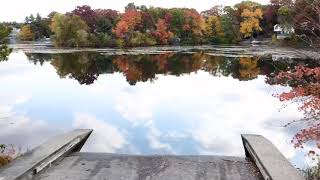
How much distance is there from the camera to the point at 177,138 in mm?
13852

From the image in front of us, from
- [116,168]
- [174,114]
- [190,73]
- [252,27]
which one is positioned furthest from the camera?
[252,27]

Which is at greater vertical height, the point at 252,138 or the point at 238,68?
the point at 252,138

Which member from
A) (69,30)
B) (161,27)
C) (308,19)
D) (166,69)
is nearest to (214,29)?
(161,27)

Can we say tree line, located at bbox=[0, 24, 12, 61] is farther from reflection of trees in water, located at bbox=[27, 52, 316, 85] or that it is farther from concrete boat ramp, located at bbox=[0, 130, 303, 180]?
reflection of trees in water, located at bbox=[27, 52, 316, 85]

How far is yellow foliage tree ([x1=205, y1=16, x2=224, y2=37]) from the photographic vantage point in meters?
85.4

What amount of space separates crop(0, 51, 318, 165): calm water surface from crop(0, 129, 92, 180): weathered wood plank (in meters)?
3.69

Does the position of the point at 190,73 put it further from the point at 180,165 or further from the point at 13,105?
the point at 180,165

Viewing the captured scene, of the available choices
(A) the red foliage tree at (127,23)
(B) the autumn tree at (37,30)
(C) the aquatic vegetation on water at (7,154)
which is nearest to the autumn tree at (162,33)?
(A) the red foliage tree at (127,23)

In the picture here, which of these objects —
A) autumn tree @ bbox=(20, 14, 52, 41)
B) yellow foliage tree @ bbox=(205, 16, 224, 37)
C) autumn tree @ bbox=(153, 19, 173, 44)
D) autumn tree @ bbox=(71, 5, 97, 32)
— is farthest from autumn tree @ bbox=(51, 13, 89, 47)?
autumn tree @ bbox=(20, 14, 52, 41)

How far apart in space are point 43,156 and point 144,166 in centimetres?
160

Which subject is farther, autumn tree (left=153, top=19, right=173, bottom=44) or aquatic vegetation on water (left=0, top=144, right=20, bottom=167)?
autumn tree (left=153, top=19, right=173, bottom=44)

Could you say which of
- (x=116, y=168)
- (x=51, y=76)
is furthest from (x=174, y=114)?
(x=51, y=76)

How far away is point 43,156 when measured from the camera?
24.0 ft

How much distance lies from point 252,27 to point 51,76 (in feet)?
180
